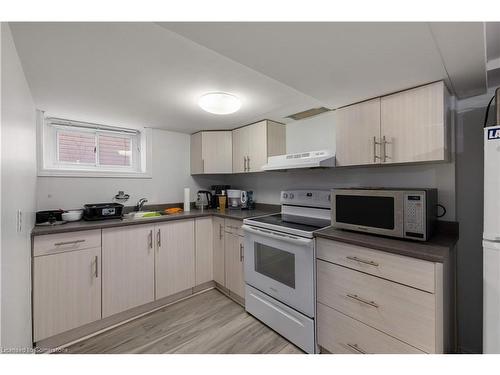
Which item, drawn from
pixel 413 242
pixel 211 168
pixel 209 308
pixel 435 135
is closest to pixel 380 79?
pixel 435 135

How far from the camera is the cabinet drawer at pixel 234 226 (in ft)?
7.36

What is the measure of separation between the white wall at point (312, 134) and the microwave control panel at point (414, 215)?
100 cm

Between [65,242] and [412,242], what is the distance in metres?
2.48

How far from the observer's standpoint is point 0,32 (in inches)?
33.0

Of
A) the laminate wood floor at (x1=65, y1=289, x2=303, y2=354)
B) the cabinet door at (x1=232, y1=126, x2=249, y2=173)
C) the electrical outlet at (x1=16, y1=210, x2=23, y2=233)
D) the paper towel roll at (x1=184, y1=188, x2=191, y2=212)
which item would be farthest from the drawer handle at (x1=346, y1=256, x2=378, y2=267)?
the paper towel roll at (x1=184, y1=188, x2=191, y2=212)

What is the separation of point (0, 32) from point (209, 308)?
237 centimetres

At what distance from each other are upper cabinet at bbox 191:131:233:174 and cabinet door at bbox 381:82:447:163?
70.4 inches

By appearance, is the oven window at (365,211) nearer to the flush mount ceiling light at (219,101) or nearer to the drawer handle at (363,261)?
the drawer handle at (363,261)

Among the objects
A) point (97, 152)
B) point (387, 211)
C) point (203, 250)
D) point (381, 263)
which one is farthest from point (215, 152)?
point (381, 263)

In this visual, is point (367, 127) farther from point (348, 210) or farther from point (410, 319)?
point (410, 319)


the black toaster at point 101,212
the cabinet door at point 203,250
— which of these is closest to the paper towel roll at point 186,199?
the cabinet door at point 203,250

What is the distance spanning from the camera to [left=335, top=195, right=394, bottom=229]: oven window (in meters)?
1.42

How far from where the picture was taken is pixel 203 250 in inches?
99.7

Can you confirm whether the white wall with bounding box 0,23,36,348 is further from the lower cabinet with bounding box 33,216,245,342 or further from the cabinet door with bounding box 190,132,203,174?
the cabinet door with bounding box 190,132,203,174
